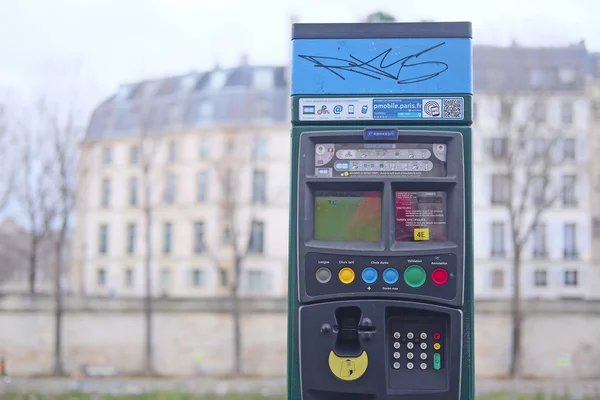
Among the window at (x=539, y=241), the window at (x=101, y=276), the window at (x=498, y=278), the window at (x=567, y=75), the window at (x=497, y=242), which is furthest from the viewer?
the window at (x=101, y=276)

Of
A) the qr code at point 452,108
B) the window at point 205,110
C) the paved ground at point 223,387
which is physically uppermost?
the window at point 205,110

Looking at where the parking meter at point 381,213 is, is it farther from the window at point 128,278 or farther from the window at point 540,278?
the window at point 128,278

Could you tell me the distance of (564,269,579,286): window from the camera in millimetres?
17420

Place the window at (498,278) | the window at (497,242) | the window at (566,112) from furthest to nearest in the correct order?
the window at (497,242) → the window at (498,278) → the window at (566,112)

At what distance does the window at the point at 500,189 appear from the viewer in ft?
59.1

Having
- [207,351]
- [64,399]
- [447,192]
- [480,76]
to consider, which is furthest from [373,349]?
[207,351]

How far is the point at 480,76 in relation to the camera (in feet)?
55.8

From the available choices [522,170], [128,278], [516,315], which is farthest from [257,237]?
[522,170]

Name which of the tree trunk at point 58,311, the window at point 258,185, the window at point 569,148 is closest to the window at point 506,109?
the window at point 569,148

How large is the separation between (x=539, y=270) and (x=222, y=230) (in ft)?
26.2

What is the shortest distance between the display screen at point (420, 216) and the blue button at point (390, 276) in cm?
12

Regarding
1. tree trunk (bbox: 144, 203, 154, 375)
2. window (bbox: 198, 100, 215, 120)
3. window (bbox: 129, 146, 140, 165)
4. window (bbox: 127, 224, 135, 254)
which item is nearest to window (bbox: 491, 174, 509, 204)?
window (bbox: 198, 100, 215, 120)

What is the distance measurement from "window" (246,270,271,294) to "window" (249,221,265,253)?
1.89 feet

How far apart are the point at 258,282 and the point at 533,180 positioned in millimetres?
7242
